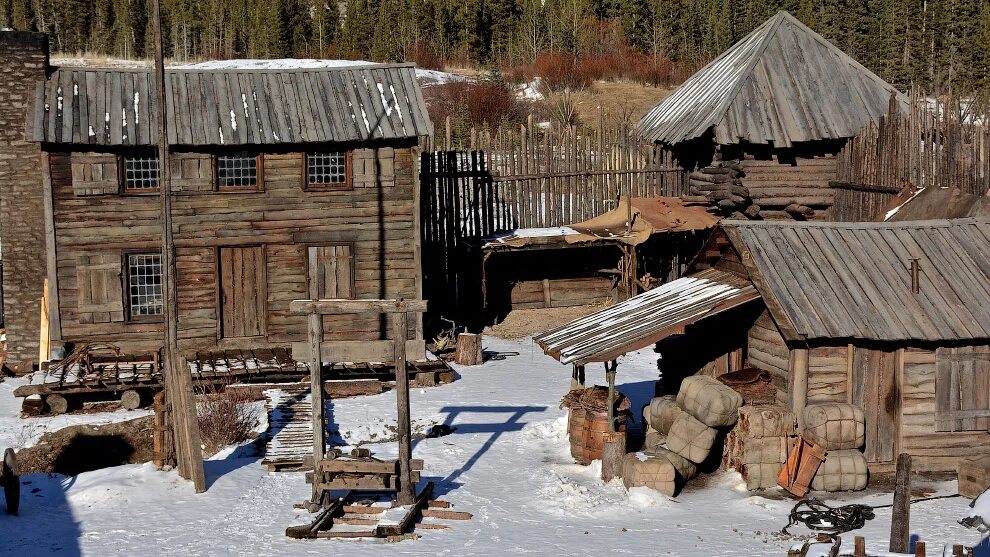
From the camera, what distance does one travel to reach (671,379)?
19172 millimetres

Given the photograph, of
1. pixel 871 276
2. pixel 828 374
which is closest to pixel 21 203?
pixel 828 374

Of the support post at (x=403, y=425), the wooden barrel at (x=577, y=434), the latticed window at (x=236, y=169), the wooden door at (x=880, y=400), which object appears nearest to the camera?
the support post at (x=403, y=425)

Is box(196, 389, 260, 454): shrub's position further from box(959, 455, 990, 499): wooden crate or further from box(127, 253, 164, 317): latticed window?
box(959, 455, 990, 499): wooden crate

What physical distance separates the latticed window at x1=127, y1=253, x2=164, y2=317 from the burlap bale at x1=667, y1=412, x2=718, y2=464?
1151cm

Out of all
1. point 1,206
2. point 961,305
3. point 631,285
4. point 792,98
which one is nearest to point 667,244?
point 631,285

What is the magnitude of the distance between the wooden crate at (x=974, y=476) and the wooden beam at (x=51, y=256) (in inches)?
639

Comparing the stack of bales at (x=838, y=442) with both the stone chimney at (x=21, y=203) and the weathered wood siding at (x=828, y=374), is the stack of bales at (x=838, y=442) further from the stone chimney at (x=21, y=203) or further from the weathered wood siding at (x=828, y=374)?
the stone chimney at (x=21, y=203)

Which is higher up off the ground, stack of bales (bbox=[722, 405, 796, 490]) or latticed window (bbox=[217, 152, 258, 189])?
latticed window (bbox=[217, 152, 258, 189])

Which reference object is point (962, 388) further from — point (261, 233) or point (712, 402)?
point (261, 233)

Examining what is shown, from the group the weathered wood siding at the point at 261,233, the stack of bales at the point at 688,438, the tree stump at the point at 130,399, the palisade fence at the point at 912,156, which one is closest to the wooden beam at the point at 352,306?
the stack of bales at the point at 688,438

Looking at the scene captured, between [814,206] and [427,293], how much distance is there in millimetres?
9047

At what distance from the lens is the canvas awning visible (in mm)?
26219

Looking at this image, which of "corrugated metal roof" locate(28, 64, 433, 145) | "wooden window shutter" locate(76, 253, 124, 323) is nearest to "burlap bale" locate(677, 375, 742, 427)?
"corrugated metal roof" locate(28, 64, 433, 145)

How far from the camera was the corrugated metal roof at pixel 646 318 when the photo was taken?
15.9 metres
